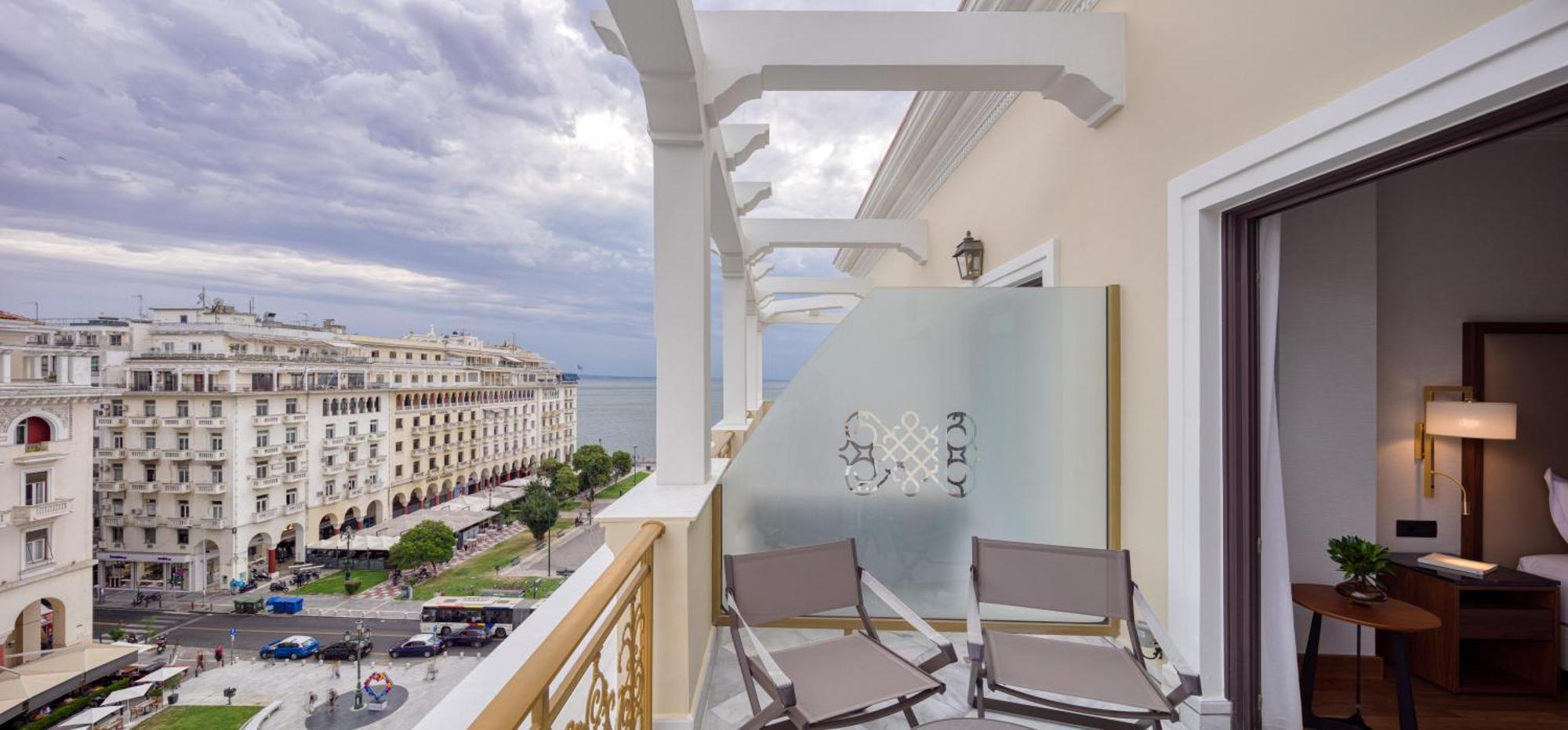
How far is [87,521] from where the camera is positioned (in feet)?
30.5

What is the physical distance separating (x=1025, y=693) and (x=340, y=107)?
34.5m

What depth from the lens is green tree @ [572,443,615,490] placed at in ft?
57.4

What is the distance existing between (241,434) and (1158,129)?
1557 cm

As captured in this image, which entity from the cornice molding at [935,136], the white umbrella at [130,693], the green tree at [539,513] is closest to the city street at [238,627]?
the white umbrella at [130,693]

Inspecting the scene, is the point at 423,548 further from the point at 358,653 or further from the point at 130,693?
the point at 130,693

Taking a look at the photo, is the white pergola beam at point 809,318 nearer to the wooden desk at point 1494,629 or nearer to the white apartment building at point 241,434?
the white apartment building at point 241,434

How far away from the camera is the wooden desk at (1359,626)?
2025 millimetres

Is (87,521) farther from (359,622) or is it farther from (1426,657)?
(1426,657)

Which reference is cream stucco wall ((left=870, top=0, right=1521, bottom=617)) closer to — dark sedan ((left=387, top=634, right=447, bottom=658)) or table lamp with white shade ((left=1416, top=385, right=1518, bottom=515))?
table lamp with white shade ((left=1416, top=385, right=1518, bottom=515))

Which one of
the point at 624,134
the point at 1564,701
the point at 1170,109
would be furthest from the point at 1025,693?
the point at 624,134

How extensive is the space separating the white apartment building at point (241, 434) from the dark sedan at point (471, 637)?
18.7 feet

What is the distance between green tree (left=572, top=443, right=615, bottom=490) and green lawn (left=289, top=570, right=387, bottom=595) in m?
5.37

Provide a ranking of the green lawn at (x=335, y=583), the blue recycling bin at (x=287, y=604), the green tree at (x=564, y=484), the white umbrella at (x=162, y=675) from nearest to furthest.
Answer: the white umbrella at (x=162, y=675) < the blue recycling bin at (x=287, y=604) < the green lawn at (x=335, y=583) < the green tree at (x=564, y=484)

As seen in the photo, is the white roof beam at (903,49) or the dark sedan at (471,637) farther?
the dark sedan at (471,637)
